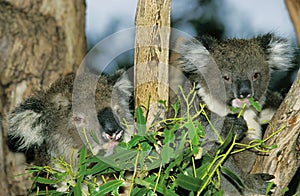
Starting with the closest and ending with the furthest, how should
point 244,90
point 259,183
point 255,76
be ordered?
point 259,183 → point 244,90 → point 255,76

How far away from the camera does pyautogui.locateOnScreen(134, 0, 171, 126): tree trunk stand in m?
3.42

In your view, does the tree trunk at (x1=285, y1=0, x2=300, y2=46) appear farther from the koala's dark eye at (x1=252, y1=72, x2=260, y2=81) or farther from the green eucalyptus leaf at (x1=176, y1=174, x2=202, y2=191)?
the green eucalyptus leaf at (x1=176, y1=174, x2=202, y2=191)

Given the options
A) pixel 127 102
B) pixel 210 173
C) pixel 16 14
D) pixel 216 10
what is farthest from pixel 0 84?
pixel 216 10

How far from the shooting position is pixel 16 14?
5.30 meters

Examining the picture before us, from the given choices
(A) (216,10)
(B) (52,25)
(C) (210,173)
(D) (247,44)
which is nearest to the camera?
(C) (210,173)

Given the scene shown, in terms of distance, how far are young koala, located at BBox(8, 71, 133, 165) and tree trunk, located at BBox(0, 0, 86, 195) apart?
0.66m

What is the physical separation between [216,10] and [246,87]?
6.22 m

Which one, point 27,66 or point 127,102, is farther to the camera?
point 27,66

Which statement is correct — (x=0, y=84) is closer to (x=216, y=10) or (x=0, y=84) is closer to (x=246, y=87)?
(x=246, y=87)

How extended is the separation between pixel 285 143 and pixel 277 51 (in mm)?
1500

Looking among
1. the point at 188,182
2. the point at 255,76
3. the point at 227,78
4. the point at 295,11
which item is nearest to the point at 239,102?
the point at 227,78

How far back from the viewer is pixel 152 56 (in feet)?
11.2

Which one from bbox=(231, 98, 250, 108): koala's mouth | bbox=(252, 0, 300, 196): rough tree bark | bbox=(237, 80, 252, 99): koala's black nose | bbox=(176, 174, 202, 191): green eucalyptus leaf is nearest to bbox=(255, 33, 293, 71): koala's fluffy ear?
bbox=(237, 80, 252, 99): koala's black nose

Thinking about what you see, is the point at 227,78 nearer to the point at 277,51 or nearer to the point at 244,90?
the point at 244,90
